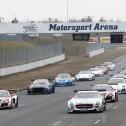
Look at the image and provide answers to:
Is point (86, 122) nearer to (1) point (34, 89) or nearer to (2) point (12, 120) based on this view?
(2) point (12, 120)

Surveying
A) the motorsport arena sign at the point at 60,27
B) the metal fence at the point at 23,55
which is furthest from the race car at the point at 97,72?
the motorsport arena sign at the point at 60,27

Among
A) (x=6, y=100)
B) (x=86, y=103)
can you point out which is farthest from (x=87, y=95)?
(x=6, y=100)

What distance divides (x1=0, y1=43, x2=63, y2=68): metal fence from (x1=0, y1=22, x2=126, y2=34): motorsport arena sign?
12.8m

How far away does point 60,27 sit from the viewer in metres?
61.3

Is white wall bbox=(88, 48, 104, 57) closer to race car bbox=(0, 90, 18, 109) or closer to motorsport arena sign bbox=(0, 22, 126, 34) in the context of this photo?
motorsport arena sign bbox=(0, 22, 126, 34)

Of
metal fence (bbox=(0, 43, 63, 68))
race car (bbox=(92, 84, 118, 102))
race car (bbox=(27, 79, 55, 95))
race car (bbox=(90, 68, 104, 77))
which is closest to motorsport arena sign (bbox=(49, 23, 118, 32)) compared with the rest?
race car (bbox=(27, 79, 55, 95))

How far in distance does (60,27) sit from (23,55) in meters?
26.0

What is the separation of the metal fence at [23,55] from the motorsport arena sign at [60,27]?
12.8 m

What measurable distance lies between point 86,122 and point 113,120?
1.54 m

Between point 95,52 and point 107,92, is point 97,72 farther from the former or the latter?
point 95,52

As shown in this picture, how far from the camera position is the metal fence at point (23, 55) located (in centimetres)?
7625

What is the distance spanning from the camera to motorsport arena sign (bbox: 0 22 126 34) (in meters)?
60.7

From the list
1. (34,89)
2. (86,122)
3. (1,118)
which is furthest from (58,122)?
(34,89)

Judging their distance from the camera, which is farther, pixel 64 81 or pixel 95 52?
pixel 95 52
